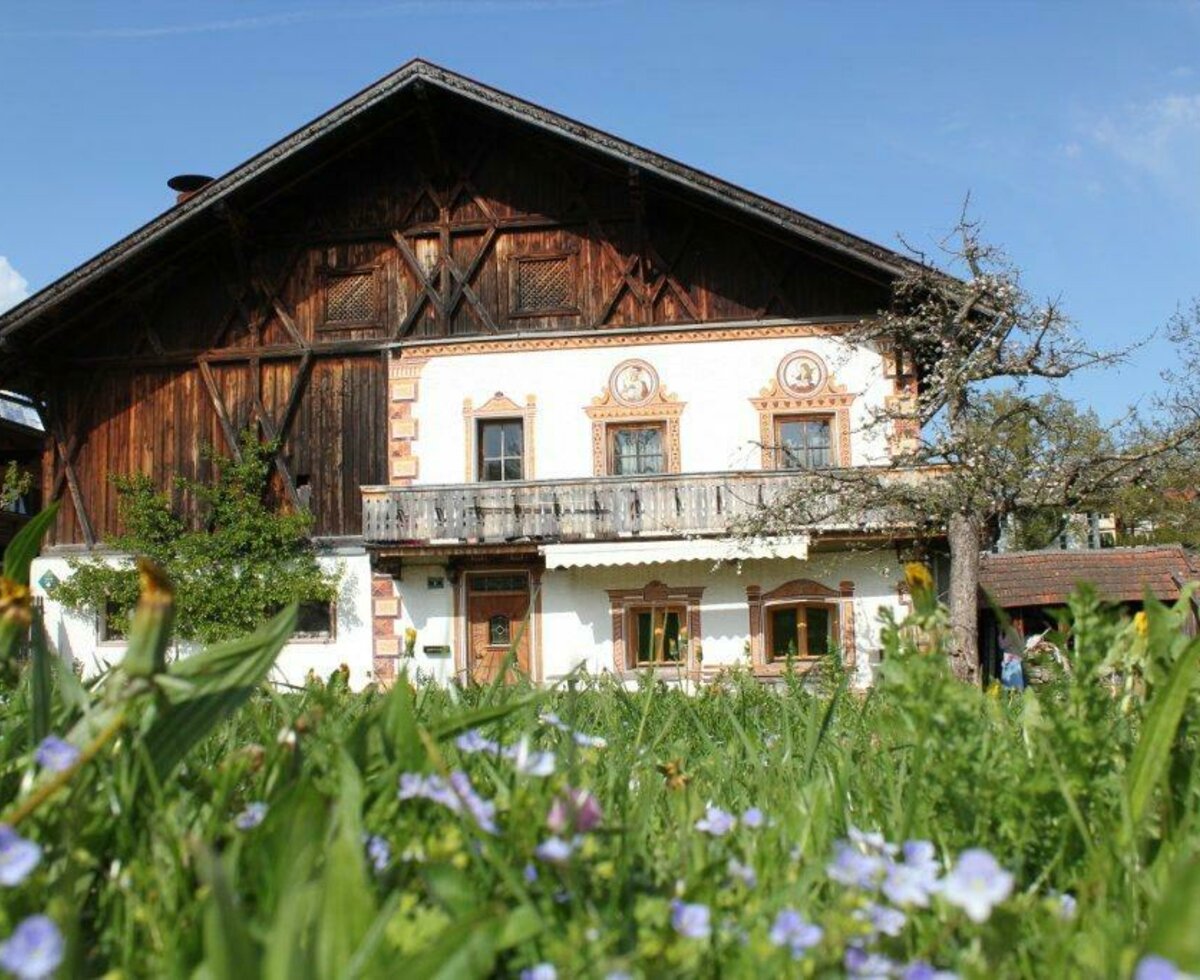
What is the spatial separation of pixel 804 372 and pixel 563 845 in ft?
58.4

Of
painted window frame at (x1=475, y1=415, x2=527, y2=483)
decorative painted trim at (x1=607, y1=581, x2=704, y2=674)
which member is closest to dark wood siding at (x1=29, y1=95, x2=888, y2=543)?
painted window frame at (x1=475, y1=415, x2=527, y2=483)

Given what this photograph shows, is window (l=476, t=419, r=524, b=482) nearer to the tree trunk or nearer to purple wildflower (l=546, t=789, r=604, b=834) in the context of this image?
the tree trunk

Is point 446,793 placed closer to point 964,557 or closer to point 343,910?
point 343,910

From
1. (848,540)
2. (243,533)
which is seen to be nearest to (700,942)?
(848,540)

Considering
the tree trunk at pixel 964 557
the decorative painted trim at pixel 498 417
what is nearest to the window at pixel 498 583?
the decorative painted trim at pixel 498 417

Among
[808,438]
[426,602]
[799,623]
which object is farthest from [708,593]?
[426,602]

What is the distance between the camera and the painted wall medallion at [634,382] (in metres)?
18.4

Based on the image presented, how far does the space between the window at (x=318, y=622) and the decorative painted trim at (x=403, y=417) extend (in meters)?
2.35

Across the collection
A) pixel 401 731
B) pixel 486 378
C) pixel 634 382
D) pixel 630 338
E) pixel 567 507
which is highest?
pixel 630 338

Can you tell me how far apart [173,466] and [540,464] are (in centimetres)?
620

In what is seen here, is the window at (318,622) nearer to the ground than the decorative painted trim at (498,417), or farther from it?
nearer to the ground

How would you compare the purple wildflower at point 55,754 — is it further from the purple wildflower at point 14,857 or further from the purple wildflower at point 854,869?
the purple wildflower at point 854,869

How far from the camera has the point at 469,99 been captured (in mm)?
17578

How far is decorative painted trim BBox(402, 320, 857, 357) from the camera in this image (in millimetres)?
18156
